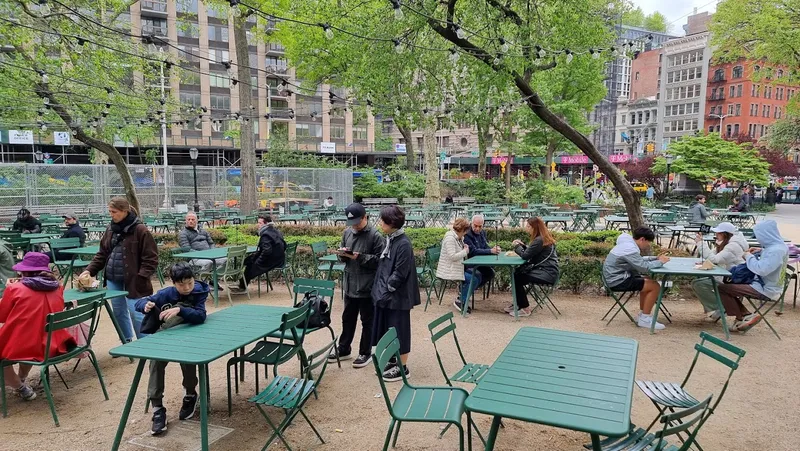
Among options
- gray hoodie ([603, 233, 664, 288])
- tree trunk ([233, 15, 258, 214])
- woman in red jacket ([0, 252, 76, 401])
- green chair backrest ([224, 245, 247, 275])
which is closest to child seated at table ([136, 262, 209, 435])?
woman in red jacket ([0, 252, 76, 401])

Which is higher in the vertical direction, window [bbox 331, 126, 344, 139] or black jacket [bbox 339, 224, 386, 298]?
window [bbox 331, 126, 344, 139]

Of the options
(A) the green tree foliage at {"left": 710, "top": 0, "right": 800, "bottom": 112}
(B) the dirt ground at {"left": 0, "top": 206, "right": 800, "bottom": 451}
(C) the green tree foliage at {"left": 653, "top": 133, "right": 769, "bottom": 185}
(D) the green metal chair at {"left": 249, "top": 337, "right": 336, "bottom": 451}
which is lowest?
(B) the dirt ground at {"left": 0, "top": 206, "right": 800, "bottom": 451}

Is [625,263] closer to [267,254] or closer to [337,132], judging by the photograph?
[267,254]

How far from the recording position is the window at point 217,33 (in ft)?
181

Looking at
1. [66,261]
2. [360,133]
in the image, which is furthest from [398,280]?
[360,133]

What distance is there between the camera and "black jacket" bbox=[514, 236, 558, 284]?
24.1ft

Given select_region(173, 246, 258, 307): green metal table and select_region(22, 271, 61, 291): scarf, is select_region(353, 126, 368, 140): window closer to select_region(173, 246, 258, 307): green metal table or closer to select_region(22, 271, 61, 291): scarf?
select_region(173, 246, 258, 307): green metal table

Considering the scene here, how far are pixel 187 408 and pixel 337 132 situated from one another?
199 ft

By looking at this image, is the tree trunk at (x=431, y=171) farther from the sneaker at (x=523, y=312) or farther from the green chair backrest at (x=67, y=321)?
the green chair backrest at (x=67, y=321)

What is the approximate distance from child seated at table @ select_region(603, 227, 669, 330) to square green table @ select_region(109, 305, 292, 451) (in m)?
4.60

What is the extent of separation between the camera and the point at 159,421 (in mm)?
4031

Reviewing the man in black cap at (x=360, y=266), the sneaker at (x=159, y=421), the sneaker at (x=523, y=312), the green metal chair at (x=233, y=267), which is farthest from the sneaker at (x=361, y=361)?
the green metal chair at (x=233, y=267)

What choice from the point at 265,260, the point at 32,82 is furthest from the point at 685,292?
the point at 32,82

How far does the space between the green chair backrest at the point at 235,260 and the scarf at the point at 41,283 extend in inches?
140
